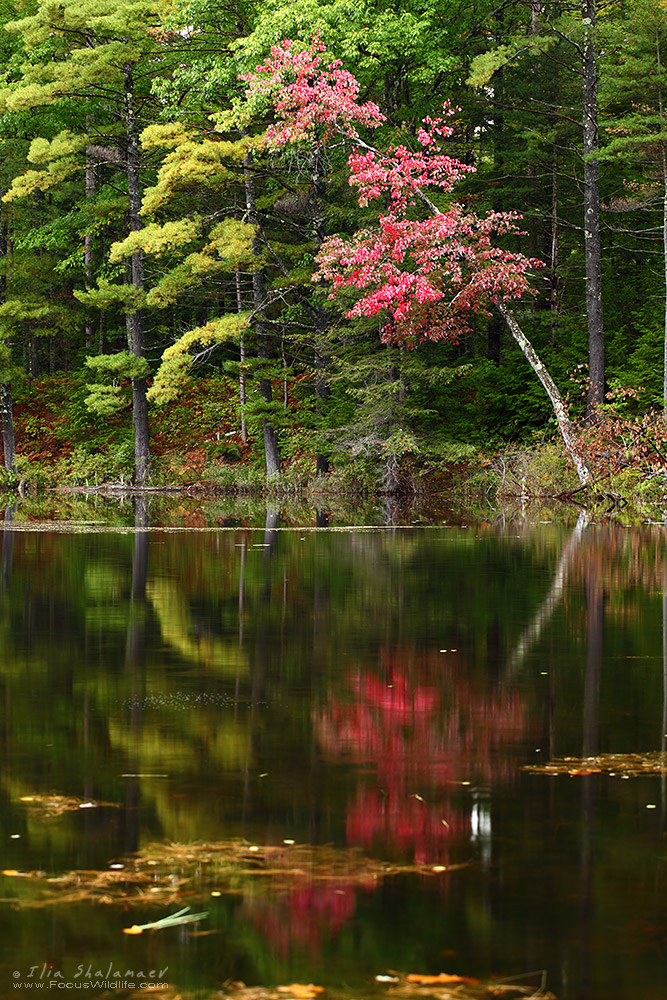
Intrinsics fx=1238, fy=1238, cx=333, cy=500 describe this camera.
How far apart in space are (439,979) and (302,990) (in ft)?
1.12

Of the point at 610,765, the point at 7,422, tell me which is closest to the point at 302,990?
the point at 610,765

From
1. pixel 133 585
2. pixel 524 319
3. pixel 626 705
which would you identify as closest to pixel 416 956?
pixel 626 705

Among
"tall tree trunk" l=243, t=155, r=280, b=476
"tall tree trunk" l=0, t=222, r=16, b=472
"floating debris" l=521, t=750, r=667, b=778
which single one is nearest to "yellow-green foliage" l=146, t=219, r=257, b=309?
"tall tree trunk" l=243, t=155, r=280, b=476

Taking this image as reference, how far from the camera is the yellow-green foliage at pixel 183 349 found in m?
32.2

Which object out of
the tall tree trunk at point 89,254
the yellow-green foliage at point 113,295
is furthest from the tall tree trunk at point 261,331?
the tall tree trunk at point 89,254

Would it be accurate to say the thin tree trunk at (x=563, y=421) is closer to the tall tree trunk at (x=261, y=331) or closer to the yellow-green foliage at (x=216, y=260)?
the yellow-green foliage at (x=216, y=260)

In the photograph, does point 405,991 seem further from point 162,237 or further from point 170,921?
point 162,237

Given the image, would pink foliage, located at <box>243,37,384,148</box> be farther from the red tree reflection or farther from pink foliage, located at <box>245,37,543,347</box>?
the red tree reflection

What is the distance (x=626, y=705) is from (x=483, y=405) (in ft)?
85.2

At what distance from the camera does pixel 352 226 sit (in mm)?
33031

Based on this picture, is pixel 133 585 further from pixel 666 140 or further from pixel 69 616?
pixel 666 140

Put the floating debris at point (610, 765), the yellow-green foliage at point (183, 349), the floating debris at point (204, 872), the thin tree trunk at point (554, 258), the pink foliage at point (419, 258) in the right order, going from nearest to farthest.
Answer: the floating debris at point (204, 872), the floating debris at point (610, 765), the pink foliage at point (419, 258), the yellow-green foliage at point (183, 349), the thin tree trunk at point (554, 258)

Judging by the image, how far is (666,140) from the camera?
27.2 metres

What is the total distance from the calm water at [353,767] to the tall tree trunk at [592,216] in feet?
56.9
